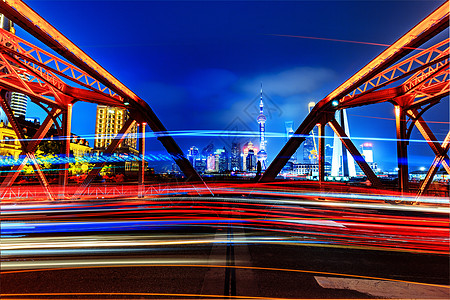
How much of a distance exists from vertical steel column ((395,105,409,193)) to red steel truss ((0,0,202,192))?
57.5 ft

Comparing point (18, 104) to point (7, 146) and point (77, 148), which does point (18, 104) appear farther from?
point (7, 146)

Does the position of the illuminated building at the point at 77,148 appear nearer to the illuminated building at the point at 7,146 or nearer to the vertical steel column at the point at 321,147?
the illuminated building at the point at 7,146

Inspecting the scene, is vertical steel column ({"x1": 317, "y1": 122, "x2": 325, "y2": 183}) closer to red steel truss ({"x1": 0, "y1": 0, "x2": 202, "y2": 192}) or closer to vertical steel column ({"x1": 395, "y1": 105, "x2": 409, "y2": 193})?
vertical steel column ({"x1": 395, "y1": 105, "x2": 409, "y2": 193})

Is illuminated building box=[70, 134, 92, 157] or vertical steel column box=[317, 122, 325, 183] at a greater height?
illuminated building box=[70, 134, 92, 157]

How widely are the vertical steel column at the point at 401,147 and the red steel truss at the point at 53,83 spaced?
17530 mm

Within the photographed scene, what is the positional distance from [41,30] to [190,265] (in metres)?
11.5

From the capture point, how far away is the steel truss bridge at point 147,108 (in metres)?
11.2

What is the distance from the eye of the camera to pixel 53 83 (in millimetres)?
16344

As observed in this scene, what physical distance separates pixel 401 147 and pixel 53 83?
25700 millimetres

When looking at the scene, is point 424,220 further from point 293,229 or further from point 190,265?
point 190,265

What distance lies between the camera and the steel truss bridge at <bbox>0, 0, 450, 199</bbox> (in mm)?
11156

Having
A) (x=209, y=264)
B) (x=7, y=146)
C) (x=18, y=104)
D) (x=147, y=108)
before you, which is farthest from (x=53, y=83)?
(x=18, y=104)

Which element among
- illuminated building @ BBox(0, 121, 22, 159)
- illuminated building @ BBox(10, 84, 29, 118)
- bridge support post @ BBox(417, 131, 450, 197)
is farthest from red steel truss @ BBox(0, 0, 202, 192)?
illuminated building @ BBox(10, 84, 29, 118)

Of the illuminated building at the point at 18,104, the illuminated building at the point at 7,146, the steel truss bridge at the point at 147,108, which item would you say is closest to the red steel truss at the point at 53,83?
the steel truss bridge at the point at 147,108
